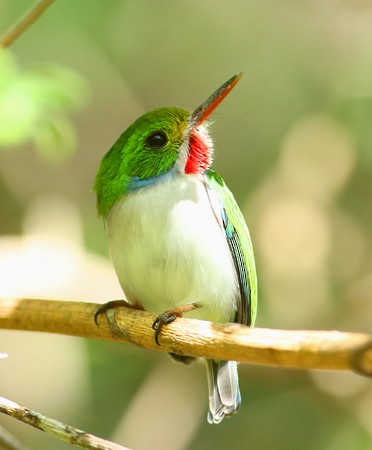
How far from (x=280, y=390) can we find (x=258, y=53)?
8.58ft

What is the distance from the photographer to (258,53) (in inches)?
248

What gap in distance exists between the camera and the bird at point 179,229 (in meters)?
3.13

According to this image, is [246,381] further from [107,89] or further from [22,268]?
[107,89]

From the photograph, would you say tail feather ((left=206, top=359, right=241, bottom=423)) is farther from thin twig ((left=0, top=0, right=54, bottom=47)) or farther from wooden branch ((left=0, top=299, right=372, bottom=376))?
thin twig ((left=0, top=0, right=54, bottom=47))

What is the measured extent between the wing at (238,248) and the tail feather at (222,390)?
209 millimetres

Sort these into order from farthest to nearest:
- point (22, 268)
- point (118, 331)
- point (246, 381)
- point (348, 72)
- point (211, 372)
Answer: point (348, 72) → point (246, 381) → point (22, 268) → point (211, 372) → point (118, 331)

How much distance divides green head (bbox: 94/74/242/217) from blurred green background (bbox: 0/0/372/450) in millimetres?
380

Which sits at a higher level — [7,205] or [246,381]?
[7,205]

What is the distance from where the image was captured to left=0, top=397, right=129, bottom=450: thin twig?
2.09 m

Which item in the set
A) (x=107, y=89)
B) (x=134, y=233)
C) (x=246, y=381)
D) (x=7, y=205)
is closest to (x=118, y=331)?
(x=134, y=233)

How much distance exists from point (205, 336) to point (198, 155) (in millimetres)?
1275

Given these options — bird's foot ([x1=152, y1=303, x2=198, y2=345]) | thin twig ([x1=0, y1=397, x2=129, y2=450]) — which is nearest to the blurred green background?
bird's foot ([x1=152, y1=303, x2=198, y2=345])

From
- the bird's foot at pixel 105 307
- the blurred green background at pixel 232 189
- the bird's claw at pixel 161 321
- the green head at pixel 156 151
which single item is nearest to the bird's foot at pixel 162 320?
the bird's claw at pixel 161 321

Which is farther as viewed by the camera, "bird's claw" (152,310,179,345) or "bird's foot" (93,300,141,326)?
"bird's foot" (93,300,141,326)
